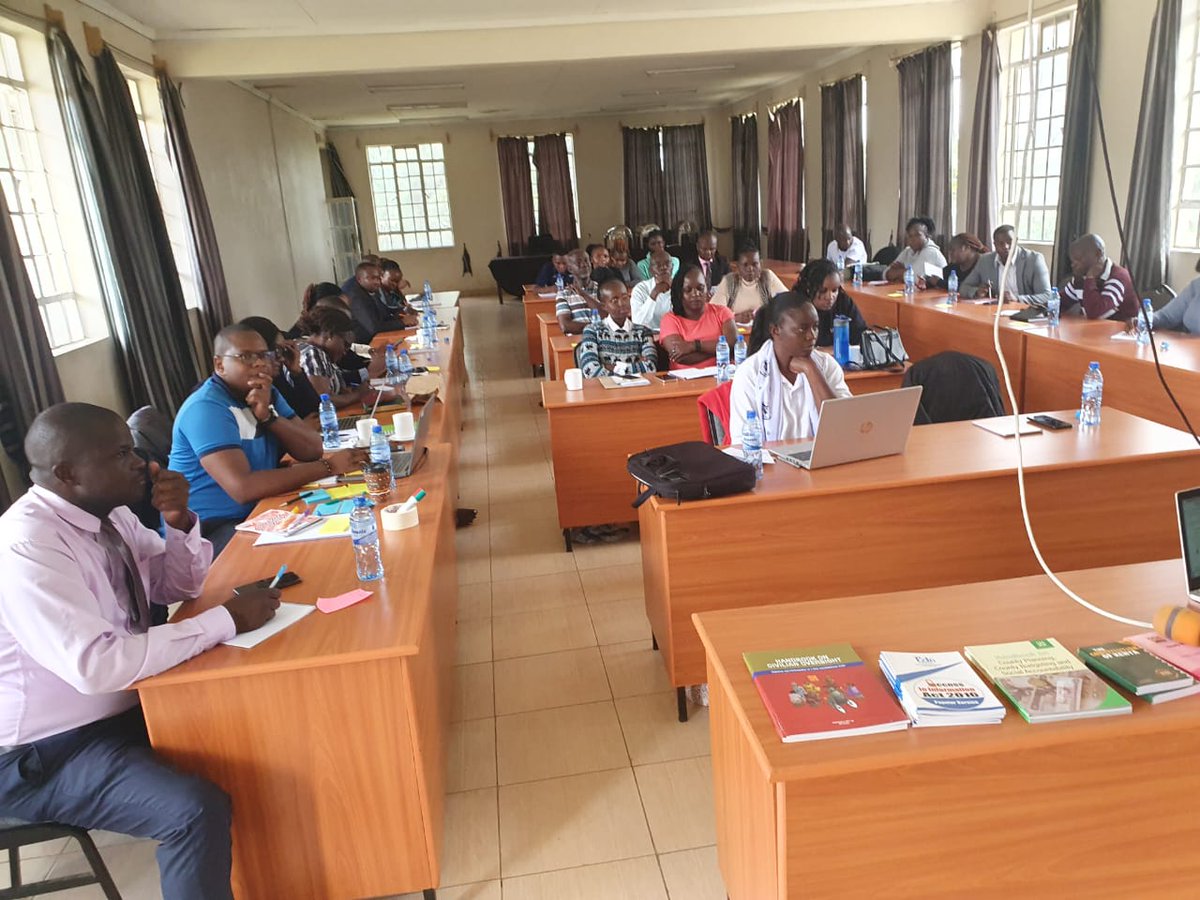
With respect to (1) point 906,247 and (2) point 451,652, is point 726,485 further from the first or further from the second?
(1) point 906,247

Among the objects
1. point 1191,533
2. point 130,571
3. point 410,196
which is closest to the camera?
point 1191,533

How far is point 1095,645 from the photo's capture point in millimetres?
1628

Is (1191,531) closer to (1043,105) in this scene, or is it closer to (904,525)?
(904,525)

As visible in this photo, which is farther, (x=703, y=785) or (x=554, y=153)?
(x=554, y=153)

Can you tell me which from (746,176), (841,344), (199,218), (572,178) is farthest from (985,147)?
(572,178)

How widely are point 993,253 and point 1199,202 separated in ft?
4.44

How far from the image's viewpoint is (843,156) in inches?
428

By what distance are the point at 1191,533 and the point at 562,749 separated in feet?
5.94

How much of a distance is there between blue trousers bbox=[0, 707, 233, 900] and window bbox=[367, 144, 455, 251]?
1562cm

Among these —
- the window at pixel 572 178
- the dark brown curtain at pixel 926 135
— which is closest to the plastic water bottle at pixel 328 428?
the dark brown curtain at pixel 926 135

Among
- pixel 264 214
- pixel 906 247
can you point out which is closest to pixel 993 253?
pixel 906 247

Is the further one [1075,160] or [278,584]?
[1075,160]

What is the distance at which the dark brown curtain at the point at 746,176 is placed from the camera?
47.5 ft

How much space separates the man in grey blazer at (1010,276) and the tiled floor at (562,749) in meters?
3.83
